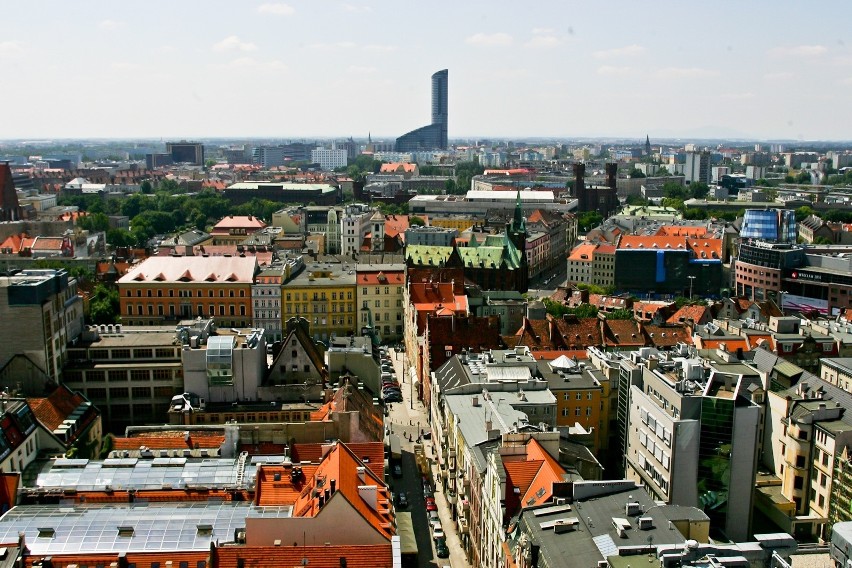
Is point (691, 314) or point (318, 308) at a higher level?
point (691, 314)

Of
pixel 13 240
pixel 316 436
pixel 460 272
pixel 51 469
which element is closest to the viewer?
pixel 51 469

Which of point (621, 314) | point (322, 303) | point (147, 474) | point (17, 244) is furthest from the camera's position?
point (17, 244)

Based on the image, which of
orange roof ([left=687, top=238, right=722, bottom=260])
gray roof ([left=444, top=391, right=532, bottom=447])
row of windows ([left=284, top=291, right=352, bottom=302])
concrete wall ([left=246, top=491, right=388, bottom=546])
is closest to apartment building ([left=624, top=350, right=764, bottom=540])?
gray roof ([left=444, top=391, right=532, bottom=447])

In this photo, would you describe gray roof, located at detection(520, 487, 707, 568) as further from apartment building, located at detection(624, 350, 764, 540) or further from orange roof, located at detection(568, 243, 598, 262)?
orange roof, located at detection(568, 243, 598, 262)

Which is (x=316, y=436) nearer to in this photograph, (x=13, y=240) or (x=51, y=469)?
(x=51, y=469)

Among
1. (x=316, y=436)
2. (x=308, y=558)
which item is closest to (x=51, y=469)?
(x=316, y=436)

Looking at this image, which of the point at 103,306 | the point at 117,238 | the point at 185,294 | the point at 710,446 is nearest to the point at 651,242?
the point at 185,294

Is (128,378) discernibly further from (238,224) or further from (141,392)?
(238,224)
